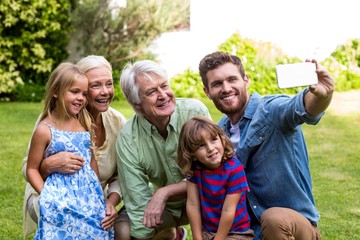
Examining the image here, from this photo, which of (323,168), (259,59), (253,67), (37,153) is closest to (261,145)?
(37,153)

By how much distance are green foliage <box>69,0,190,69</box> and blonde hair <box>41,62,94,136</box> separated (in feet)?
28.1

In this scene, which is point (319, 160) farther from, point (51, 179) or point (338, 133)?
point (51, 179)

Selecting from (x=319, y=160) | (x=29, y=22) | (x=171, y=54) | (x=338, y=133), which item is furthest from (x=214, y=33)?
(x=319, y=160)

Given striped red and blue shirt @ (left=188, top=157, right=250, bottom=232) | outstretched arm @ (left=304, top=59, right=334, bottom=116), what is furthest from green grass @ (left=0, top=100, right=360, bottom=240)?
outstretched arm @ (left=304, top=59, right=334, bottom=116)

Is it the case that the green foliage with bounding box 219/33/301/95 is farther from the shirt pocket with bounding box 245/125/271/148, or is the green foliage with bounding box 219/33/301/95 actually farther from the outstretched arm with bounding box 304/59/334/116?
the outstretched arm with bounding box 304/59/334/116

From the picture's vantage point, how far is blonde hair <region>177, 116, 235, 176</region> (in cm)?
388

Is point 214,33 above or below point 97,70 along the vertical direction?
below

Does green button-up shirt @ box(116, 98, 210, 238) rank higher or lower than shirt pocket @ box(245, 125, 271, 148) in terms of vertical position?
lower

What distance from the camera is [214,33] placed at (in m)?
13.3

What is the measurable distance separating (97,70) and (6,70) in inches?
344

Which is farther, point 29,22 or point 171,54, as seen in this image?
point 171,54

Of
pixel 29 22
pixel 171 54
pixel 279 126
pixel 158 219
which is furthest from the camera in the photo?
pixel 171 54

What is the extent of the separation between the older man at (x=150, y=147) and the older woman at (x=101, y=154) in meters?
0.12

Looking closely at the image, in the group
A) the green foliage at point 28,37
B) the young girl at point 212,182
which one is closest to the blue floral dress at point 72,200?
the young girl at point 212,182
